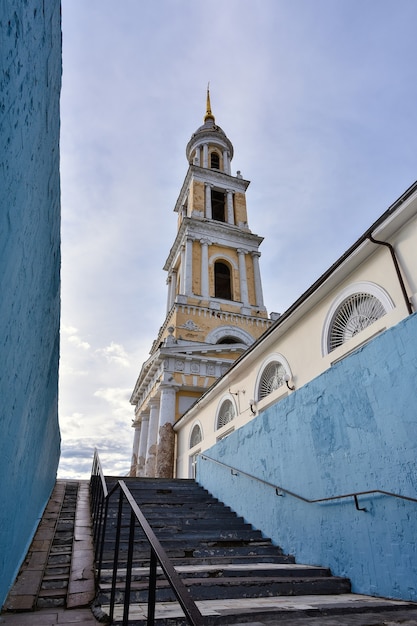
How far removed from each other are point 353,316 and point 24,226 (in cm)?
699

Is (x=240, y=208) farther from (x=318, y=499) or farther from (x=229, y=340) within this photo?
(x=318, y=499)

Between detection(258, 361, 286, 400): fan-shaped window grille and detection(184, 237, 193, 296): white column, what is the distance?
10681mm

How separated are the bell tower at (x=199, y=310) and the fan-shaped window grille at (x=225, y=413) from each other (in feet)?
14.1

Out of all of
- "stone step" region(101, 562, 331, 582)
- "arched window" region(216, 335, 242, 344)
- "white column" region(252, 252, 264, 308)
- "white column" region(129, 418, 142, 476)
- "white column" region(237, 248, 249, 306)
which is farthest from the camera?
"white column" region(252, 252, 264, 308)

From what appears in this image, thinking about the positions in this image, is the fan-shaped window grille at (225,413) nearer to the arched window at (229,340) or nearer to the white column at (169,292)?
the arched window at (229,340)

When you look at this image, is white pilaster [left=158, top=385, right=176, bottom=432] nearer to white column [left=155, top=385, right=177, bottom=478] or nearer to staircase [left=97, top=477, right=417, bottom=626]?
white column [left=155, top=385, right=177, bottom=478]

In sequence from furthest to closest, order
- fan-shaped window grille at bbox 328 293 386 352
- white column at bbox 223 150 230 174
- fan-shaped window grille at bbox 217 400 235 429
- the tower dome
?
1. the tower dome
2. white column at bbox 223 150 230 174
3. fan-shaped window grille at bbox 217 400 235 429
4. fan-shaped window grille at bbox 328 293 386 352

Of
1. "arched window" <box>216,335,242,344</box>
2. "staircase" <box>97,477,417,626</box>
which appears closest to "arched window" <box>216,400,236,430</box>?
"staircase" <box>97,477,417,626</box>

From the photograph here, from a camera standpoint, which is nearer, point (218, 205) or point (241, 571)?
point (241, 571)

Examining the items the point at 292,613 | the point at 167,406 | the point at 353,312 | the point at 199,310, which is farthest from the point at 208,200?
the point at 292,613

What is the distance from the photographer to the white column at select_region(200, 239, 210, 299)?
21.2 meters

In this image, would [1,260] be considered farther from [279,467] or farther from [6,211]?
[279,467]

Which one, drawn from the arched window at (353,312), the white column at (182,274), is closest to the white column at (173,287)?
the white column at (182,274)

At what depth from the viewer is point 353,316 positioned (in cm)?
789
